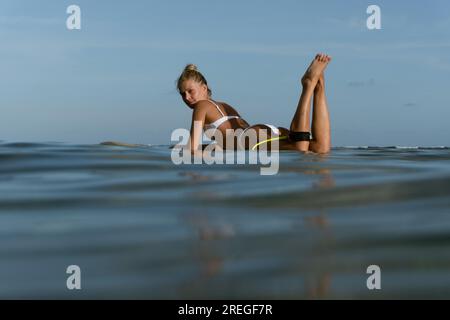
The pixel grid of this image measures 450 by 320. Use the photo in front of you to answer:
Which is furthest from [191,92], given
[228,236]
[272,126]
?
[228,236]

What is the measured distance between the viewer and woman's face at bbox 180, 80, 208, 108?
7805 mm

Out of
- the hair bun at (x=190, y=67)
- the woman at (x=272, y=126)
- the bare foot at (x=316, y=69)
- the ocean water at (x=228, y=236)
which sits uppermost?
the hair bun at (x=190, y=67)

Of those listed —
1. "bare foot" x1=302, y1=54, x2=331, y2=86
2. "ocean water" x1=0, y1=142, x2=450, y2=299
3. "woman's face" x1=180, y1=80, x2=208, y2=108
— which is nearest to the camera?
"ocean water" x1=0, y1=142, x2=450, y2=299

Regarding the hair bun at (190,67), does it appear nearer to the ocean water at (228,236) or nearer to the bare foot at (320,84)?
the bare foot at (320,84)

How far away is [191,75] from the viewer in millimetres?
7852

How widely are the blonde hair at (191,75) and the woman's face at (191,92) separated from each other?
0.05 m

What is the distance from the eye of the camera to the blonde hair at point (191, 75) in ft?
25.7

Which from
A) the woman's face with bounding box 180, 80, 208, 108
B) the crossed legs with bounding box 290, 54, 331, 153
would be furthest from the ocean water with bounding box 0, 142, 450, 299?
the woman's face with bounding box 180, 80, 208, 108

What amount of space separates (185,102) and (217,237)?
5.61 m

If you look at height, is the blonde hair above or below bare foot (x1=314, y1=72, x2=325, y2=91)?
above

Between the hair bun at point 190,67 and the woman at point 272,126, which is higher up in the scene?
the hair bun at point 190,67

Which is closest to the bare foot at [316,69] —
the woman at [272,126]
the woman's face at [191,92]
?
the woman at [272,126]

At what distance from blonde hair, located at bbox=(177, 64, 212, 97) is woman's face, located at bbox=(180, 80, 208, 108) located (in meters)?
0.05

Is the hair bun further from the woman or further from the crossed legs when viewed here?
the crossed legs
